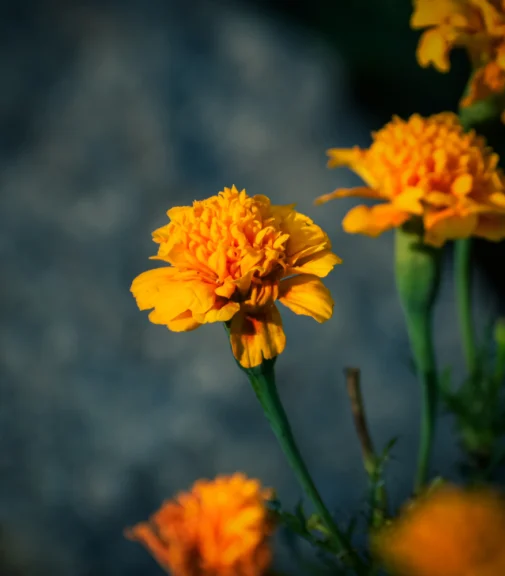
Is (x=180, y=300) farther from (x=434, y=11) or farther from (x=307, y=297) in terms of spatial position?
(x=434, y=11)

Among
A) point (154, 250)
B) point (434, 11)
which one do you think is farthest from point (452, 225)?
point (154, 250)

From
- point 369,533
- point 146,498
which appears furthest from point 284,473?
point 369,533

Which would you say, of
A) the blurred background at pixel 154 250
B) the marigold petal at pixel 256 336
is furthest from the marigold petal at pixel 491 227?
the blurred background at pixel 154 250

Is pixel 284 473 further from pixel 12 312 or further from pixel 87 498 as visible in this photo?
pixel 12 312

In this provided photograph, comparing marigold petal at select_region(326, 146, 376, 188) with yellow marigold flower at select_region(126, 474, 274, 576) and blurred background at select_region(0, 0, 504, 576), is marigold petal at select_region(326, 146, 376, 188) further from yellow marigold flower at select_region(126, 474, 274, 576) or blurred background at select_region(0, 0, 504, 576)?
blurred background at select_region(0, 0, 504, 576)

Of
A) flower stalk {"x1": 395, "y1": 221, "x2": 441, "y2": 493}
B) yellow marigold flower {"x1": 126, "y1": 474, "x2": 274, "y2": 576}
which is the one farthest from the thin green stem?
yellow marigold flower {"x1": 126, "y1": 474, "x2": 274, "y2": 576}

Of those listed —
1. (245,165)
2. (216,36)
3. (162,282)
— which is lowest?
(162,282)

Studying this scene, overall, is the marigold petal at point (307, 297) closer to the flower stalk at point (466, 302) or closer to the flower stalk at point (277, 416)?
the flower stalk at point (277, 416)
